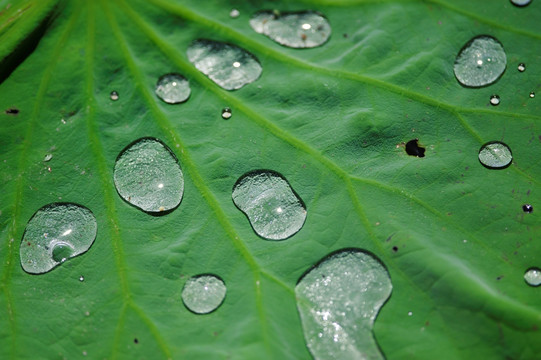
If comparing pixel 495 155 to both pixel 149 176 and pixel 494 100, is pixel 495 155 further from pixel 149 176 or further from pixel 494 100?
pixel 149 176

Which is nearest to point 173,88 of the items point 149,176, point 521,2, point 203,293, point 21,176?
point 149,176

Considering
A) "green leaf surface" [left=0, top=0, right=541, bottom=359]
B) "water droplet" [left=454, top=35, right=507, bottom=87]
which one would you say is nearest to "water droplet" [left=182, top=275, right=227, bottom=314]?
"green leaf surface" [left=0, top=0, right=541, bottom=359]

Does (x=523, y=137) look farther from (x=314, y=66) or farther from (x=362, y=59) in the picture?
(x=314, y=66)

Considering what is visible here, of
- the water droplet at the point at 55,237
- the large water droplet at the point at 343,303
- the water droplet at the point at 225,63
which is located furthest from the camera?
the water droplet at the point at 225,63

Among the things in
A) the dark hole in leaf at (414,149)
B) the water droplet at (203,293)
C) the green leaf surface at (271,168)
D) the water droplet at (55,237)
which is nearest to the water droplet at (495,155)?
the green leaf surface at (271,168)

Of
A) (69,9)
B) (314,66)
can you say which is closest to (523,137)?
(314,66)

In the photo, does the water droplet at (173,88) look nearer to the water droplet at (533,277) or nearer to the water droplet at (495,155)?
the water droplet at (495,155)
